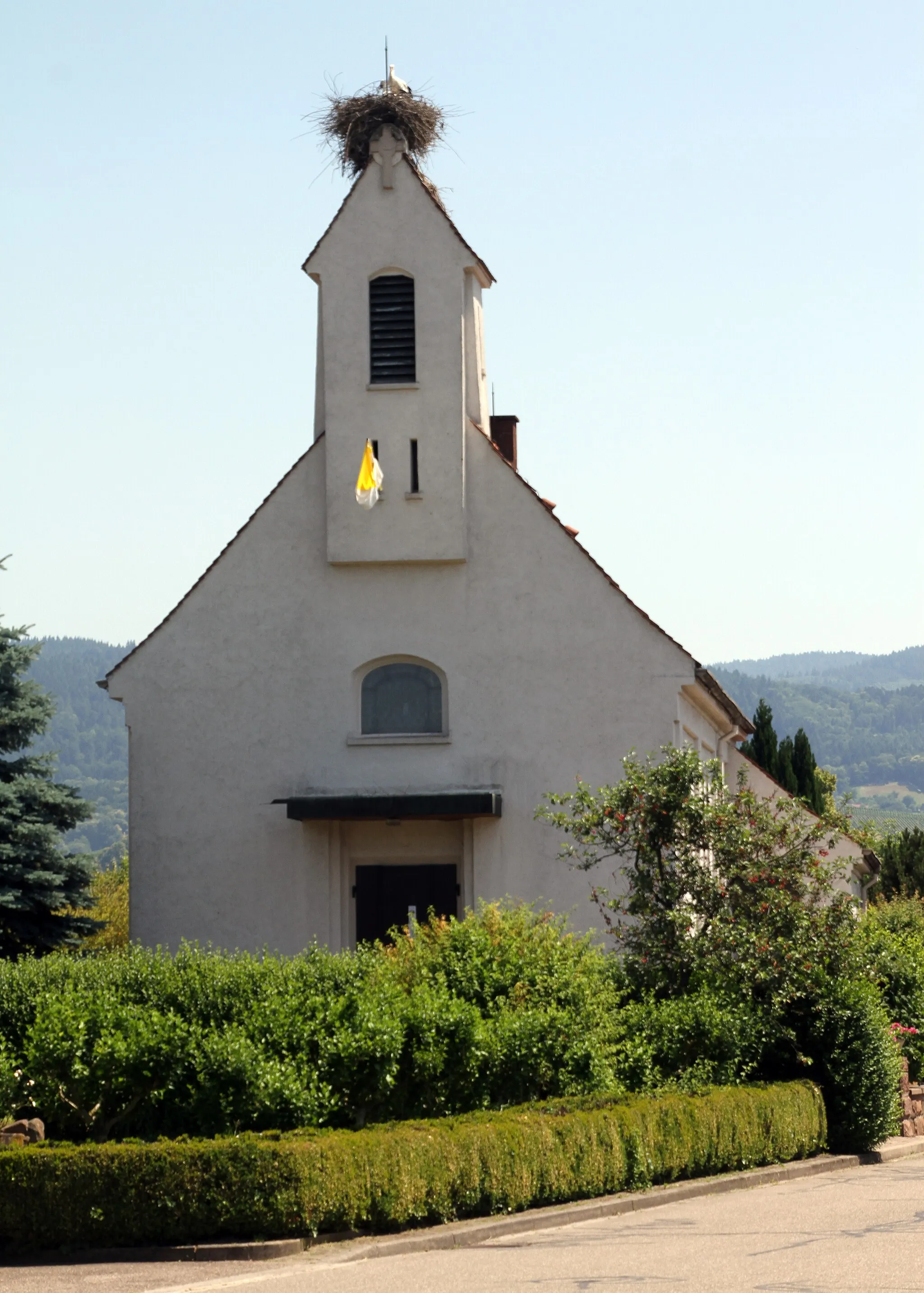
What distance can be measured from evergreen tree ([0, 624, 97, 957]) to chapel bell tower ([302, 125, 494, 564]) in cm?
552

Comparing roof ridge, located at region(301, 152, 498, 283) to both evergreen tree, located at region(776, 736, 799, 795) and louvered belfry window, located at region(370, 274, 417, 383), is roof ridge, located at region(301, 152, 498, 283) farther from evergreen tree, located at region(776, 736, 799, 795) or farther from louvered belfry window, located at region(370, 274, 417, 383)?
evergreen tree, located at region(776, 736, 799, 795)

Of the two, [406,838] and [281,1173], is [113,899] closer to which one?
[406,838]

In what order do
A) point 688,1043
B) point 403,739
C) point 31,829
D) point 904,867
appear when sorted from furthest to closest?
1. point 904,867
2. point 403,739
3. point 31,829
4. point 688,1043

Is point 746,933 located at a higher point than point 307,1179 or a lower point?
higher

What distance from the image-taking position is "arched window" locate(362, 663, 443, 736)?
27078 mm

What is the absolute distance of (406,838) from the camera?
2694 centimetres

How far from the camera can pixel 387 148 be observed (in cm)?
2834

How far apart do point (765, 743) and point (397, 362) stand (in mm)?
29105

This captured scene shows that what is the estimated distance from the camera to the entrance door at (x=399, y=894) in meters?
26.7

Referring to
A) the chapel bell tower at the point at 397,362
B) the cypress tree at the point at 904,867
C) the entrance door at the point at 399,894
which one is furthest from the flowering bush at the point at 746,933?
the cypress tree at the point at 904,867

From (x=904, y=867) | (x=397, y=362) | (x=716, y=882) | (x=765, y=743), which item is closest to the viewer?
(x=716, y=882)

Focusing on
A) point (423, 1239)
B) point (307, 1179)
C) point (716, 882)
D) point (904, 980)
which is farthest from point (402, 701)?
point (307, 1179)

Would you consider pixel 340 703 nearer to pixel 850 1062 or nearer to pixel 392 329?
pixel 392 329

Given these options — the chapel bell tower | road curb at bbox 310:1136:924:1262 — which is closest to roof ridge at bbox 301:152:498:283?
the chapel bell tower
